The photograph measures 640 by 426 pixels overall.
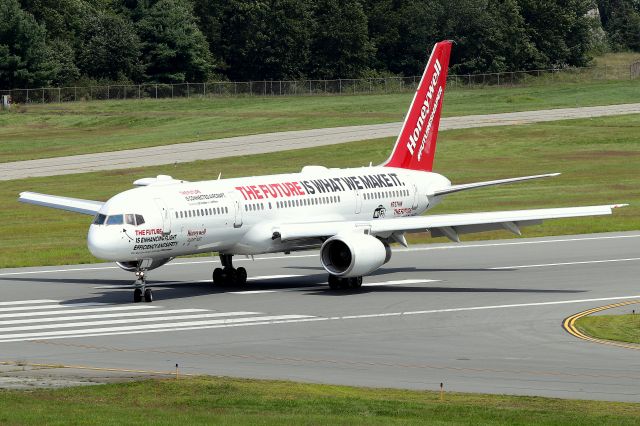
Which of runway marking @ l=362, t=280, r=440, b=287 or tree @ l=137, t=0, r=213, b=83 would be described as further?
tree @ l=137, t=0, r=213, b=83

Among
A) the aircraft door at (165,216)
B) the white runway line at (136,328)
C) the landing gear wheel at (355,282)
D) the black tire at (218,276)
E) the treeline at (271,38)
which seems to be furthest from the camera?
the treeline at (271,38)

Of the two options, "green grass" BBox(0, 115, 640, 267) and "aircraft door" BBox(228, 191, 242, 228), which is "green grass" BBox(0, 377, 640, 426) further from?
"green grass" BBox(0, 115, 640, 267)

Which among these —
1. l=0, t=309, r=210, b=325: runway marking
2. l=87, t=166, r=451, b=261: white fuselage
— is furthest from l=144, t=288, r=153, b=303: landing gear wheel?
l=0, t=309, r=210, b=325: runway marking

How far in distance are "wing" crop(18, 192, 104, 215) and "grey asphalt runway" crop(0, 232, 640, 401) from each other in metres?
2.97

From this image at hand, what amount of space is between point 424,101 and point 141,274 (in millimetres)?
18069

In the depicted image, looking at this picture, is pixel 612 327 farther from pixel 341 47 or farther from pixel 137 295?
pixel 341 47

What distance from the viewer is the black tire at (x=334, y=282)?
54.2 meters

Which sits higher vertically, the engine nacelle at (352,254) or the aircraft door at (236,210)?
the aircraft door at (236,210)

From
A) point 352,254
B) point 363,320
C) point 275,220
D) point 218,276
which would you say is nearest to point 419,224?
point 352,254

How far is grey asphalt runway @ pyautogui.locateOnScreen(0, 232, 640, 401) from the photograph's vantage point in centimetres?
3747

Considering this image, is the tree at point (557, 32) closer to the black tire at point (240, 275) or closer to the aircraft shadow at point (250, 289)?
the aircraft shadow at point (250, 289)

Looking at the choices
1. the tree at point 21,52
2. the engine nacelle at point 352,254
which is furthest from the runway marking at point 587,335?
the tree at point 21,52

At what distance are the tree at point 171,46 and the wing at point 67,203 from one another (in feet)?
363

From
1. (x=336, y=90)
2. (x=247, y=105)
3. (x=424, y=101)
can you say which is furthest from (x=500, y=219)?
(x=336, y=90)
